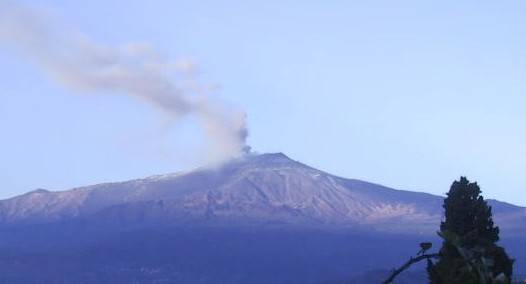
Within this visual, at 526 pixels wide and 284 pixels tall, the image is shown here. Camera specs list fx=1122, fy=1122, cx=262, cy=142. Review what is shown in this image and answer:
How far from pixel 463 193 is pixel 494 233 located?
1.26 m

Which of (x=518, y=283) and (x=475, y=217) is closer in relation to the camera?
(x=518, y=283)

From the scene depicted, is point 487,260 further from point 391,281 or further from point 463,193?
point 463,193

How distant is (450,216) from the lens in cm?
2592

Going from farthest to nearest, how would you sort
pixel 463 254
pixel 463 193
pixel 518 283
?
pixel 463 193 < pixel 518 283 < pixel 463 254

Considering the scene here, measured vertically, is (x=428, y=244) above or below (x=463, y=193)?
below

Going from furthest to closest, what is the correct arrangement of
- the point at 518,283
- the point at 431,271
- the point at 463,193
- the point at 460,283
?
the point at 463,193
the point at 431,271
the point at 460,283
the point at 518,283

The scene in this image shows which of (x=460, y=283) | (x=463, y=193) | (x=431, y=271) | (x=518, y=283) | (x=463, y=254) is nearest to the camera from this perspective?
(x=463, y=254)

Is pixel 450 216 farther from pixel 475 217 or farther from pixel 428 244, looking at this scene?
pixel 428 244

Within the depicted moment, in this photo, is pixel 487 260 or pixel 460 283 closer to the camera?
pixel 487 260

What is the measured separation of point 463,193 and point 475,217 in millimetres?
743

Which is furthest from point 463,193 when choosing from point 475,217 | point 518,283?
point 518,283

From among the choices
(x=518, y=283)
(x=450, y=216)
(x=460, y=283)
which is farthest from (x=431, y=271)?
(x=518, y=283)

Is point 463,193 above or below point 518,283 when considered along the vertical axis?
above

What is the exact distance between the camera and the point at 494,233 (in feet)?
84.1
